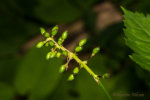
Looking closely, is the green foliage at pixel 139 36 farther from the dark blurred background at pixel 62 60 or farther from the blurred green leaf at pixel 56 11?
the blurred green leaf at pixel 56 11

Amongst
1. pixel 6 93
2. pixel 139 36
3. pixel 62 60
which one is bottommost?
pixel 139 36

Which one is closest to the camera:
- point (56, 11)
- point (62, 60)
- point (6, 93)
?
point (62, 60)

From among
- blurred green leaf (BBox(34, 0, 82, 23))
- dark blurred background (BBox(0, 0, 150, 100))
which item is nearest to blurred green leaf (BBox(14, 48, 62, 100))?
dark blurred background (BBox(0, 0, 150, 100))

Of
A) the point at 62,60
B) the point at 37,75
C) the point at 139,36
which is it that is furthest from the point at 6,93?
the point at 139,36

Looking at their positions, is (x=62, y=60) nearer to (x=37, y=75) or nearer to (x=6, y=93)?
(x=37, y=75)

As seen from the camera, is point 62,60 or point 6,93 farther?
point 6,93

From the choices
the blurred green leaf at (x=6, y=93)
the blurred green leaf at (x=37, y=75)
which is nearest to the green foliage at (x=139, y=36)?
→ the blurred green leaf at (x=37, y=75)
